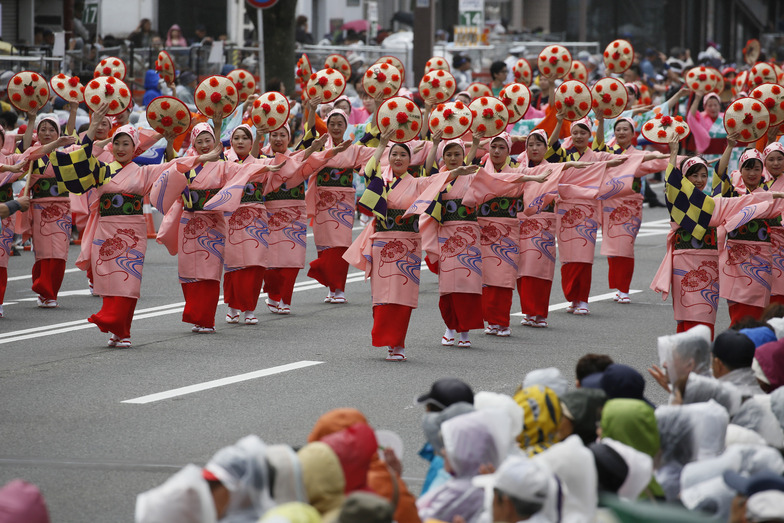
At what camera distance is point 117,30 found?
29.5 metres

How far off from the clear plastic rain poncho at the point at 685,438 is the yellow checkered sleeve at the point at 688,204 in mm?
4330

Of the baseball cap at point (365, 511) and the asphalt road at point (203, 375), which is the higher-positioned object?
the baseball cap at point (365, 511)

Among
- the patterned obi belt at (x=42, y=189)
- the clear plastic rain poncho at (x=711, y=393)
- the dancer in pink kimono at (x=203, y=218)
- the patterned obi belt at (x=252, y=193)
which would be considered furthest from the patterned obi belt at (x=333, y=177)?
the clear plastic rain poncho at (x=711, y=393)

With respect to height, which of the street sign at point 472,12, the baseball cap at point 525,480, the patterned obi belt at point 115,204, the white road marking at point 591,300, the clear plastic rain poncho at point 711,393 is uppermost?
the street sign at point 472,12

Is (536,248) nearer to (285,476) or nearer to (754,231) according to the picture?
(754,231)

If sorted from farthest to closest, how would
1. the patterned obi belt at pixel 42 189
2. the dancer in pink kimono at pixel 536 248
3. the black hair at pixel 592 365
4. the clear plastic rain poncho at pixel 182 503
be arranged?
1. the patterned obi belt at pixel 42 189
2. the dancer in pink kimono at pixel 536 248
3. the black hair at pixel 592 365
4. the clear plastic rain poncho at pixel 182 503

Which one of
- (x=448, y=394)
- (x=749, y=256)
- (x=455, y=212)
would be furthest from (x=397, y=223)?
(x=448, y=394)

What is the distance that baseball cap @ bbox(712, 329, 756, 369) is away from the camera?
242 inches

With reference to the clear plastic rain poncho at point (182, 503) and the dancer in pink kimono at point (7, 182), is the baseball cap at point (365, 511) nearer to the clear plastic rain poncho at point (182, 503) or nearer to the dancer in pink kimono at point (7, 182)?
the clear plastic rain poncho at point (182, 503)

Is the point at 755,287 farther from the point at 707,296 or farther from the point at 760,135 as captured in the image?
the point at 760,135

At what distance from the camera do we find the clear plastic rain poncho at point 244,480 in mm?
3979

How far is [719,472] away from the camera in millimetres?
4789

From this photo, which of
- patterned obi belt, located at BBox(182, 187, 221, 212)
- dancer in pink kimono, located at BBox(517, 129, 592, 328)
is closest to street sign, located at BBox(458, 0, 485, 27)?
dancer in pink kimono, located at BBox(517, 129, 592, 328)

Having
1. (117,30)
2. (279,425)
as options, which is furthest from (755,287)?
(117,30)
